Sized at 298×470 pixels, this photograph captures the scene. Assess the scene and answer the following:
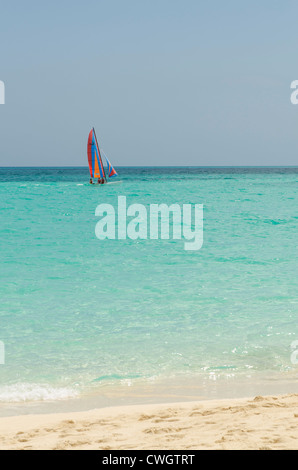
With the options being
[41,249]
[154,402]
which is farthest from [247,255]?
[154,402]

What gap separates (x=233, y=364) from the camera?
18.7ft

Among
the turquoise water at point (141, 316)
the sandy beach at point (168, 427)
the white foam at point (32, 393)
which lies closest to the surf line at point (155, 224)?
the turquoise water at point (141, 316)

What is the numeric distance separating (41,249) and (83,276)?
3628mm

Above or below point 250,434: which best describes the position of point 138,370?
below

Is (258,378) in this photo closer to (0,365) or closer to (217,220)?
(0,365)

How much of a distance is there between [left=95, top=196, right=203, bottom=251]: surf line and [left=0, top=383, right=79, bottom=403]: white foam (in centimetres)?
878

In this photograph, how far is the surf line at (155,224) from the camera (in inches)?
625

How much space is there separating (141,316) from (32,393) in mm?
2807

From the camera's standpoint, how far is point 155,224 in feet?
66.0
